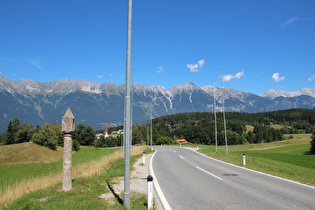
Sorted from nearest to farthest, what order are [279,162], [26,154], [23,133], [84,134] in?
1. [279,162]
2. [26,154]
3. [23,133]
4. [84,134]

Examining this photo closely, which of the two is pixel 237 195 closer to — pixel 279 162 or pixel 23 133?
pixel 279 162

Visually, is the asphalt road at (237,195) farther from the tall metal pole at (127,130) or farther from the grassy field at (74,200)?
the tall metal pole at (127,130)

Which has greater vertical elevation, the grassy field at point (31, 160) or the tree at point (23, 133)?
the tree at point (23, 133)

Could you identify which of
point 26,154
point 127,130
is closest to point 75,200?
point 127,130

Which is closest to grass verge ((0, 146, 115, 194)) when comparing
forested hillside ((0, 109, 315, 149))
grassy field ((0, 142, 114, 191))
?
grassy field ((0, 142, 114, 191))

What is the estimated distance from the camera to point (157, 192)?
8.48 m

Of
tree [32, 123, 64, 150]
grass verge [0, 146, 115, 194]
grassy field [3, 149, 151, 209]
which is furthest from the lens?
tree [32, 123, 64, 150]

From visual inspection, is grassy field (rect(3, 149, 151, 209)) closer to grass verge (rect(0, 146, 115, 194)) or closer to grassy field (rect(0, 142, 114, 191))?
grass verge (rect(0, 146, 115, 194))

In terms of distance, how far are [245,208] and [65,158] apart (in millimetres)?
6211

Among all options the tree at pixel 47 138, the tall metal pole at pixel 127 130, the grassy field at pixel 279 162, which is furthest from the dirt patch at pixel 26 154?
the tall metal pole at pixel 127 130

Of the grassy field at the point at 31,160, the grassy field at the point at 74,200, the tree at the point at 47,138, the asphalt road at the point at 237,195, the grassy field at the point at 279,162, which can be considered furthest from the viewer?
the tree at the point at 47,138

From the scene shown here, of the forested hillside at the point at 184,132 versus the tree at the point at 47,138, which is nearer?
the tree at the point at 47,138

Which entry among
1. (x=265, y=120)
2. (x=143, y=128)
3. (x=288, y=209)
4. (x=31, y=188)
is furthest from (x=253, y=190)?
(x=265, y=120)

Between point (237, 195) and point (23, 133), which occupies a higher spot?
point (23, 133)
